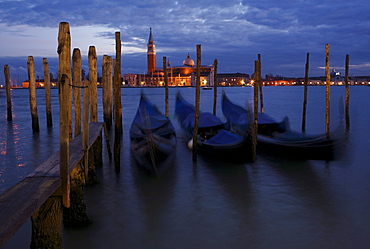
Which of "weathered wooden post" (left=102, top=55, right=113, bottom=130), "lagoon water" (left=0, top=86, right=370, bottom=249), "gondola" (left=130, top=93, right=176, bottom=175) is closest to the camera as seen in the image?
"lagoon water" (left=0, top=86, right=370, bottom=249)

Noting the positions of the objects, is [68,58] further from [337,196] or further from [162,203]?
[337,196]

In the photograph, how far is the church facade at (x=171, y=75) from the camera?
270 ft

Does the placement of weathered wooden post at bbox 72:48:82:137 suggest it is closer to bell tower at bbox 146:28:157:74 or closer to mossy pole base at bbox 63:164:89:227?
mossy pole base at bbox 63:164:89:227

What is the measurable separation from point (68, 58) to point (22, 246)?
1656 mm

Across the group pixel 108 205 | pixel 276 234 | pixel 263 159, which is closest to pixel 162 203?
pixel 108 205

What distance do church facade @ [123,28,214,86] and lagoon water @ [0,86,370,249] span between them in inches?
2909

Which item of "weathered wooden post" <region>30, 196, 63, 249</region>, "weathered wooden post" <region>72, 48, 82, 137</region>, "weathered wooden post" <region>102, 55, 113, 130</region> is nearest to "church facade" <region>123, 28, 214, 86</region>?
"weathered wooden post" <region>102, 55, 113, 130</region>

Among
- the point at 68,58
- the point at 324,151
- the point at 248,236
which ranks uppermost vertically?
the point at 68,58

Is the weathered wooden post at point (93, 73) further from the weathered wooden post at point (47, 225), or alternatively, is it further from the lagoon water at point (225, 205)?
the weathered wooden post at point (47, 225)

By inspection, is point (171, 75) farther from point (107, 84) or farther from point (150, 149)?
point (150, 149)

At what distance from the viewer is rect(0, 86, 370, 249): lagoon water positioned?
3188 millimetres

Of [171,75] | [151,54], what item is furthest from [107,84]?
[151,54]

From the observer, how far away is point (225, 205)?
4.01 meters

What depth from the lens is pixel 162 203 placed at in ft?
13.3
